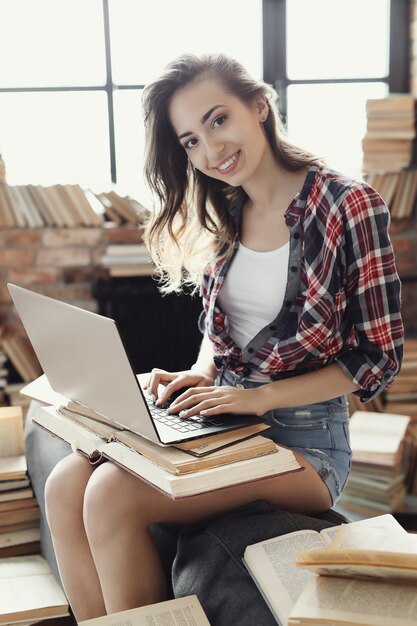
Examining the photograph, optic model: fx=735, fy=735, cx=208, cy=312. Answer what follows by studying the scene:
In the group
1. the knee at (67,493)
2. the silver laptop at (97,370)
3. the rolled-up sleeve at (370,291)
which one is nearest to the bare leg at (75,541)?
the knee at (67,493)

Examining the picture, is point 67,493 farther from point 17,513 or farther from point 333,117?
point 333,117

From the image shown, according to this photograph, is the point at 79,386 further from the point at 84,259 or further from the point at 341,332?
the point at 84,259

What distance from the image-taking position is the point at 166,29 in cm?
307

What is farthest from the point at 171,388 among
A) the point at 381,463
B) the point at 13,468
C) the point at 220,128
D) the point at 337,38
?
the point at 337,38

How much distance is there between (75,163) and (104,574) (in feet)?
7.32

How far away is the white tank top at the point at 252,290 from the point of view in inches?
57.9

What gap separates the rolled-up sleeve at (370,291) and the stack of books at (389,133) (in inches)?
70.1

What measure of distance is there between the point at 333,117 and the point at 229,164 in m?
1.93

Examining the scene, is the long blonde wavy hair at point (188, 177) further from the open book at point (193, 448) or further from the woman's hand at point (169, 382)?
the open book at point (193, 448)

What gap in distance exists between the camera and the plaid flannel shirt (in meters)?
1.33

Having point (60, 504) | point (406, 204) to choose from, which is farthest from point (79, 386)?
point (406, 204)

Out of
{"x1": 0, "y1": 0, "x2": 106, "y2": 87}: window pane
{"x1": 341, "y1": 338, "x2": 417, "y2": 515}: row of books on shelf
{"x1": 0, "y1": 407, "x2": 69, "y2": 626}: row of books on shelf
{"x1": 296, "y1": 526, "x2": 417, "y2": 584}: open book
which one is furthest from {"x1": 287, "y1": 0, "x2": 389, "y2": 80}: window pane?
{"x1": 296, "y1": 526, "x2": 417, "y2": 584}: open book

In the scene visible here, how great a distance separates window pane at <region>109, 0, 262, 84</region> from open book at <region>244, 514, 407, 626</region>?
231 centimetres

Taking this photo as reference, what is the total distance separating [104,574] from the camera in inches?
47.5
